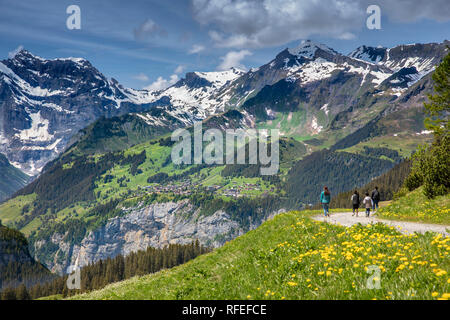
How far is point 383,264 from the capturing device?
30.0 ft

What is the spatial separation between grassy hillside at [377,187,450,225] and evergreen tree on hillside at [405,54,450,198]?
1.56 metres

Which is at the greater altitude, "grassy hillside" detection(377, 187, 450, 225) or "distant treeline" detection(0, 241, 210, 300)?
"grassy hillside" detection(377, 187, 450, 225)

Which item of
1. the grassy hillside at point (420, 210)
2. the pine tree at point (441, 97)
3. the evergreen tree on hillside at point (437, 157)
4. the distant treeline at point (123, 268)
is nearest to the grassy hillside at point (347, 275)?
the grassy hillside at point (420, 210)

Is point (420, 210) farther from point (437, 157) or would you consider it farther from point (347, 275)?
point (347, 275)

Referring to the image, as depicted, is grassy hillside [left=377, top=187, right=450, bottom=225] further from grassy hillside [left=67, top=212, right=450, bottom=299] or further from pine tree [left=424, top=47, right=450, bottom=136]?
grassy hillside [left=67, top=212, right=450, bottom=299]

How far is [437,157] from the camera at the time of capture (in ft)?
124

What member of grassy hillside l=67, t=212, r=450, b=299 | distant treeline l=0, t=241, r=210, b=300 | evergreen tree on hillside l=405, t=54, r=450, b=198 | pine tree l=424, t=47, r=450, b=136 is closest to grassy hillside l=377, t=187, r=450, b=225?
evergreen tree on hillside l=405, t=54, r=450, b=198

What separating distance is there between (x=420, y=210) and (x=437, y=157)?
1023cm

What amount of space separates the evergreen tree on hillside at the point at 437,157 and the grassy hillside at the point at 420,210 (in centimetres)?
156

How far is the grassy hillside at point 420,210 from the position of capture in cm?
2753

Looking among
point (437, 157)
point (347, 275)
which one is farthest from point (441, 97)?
point (347, 275)

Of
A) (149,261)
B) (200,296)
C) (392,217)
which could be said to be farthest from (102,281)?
(200,296)

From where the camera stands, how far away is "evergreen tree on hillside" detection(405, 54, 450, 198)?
1371 inches
